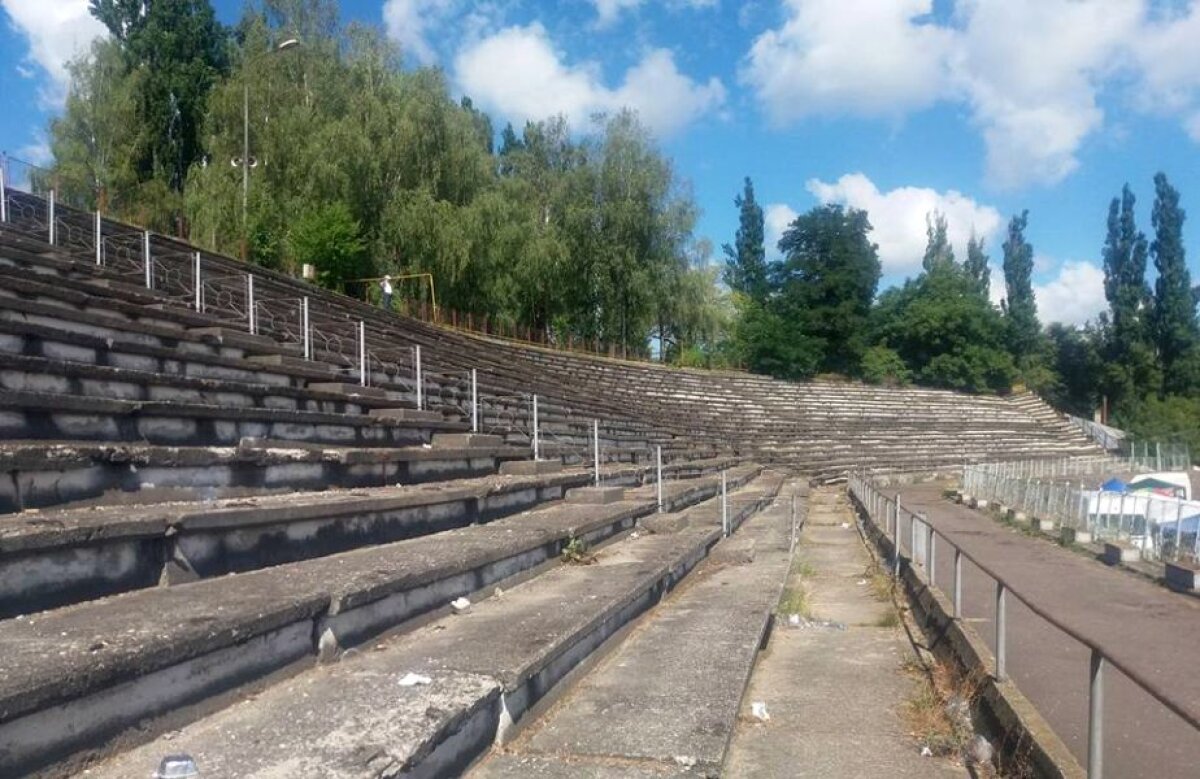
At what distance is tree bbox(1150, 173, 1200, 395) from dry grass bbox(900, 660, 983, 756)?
72459 mm

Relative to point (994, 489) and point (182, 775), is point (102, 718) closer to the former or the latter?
point (182, 775)

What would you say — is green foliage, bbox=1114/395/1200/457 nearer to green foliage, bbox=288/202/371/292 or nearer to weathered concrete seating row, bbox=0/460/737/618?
green foliage, bbox=288/202/371/292

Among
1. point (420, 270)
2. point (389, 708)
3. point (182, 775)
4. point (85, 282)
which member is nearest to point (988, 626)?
point (389, 708)

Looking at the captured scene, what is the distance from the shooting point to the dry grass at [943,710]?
5.16 m

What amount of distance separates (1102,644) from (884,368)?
5953 centimetres

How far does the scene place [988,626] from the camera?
7.54 m

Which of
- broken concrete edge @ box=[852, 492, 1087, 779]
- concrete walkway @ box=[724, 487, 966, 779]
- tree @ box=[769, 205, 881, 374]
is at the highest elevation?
tree @ box=[769, 205, 881, 374]

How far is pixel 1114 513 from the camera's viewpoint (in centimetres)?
1600

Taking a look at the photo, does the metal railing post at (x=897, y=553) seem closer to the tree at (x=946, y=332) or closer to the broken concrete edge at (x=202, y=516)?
the broken concrete edge at (x=202, y=516)

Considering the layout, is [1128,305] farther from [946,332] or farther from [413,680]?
[413,680]

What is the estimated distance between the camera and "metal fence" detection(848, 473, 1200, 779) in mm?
3434

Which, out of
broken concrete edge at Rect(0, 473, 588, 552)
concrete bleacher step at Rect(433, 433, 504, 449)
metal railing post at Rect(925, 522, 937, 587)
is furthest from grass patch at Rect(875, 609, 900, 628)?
concrete bleacher step at Rect(433, 433, 504, 449)

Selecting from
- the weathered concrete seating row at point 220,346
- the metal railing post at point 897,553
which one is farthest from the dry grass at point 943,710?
the weathered concrete seating row at point 220,346

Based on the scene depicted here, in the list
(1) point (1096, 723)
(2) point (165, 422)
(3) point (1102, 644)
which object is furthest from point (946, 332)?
(1) point (1096, 723)
